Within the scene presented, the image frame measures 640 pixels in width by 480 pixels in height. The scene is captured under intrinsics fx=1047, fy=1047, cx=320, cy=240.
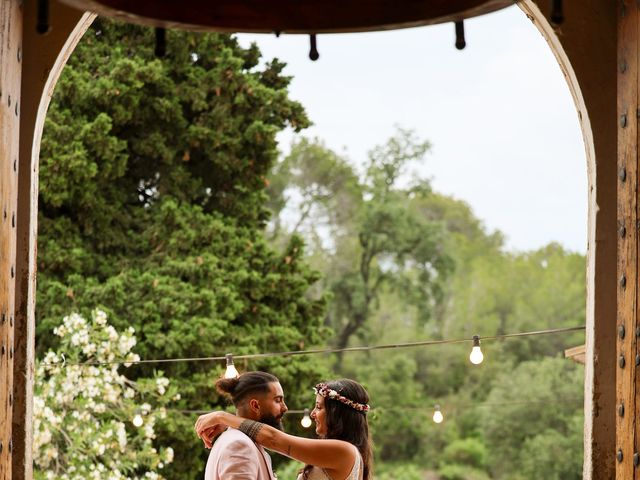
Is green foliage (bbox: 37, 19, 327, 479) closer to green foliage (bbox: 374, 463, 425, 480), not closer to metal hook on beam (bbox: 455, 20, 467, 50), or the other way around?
green foliage (bbox: 374, 463, 425, 480)

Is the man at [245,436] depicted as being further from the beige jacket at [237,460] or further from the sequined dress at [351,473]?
the sequined dress at [351,473]

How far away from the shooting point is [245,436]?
9.61 ft

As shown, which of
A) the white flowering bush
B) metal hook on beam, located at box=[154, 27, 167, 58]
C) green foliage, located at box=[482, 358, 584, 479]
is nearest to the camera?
metal hook on beam, located at box=[154, 27, 167, 58]

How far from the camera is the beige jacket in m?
2.85

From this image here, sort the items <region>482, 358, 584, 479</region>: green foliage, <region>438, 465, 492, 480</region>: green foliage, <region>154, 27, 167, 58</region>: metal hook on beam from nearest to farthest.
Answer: <region>154, 27, 167, 58</region>: metal hook on beam, <region>482, 358, 584, 479</region>: green foliage, <region>438, 465, 492, 480</region>: green foliage

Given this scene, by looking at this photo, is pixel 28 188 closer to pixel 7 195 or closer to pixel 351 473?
pixel 7 195

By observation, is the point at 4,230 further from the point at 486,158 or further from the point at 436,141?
the point at 486,158

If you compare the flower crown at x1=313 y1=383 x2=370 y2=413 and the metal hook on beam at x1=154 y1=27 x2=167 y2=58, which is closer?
the metal hook on beam at x1=154 y1=27 x2=167 y2=58

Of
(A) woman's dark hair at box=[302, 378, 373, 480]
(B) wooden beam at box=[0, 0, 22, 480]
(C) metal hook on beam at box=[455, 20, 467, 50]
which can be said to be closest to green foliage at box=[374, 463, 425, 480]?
(A) woman's dark hair at box=[302, 378, 373, 480]

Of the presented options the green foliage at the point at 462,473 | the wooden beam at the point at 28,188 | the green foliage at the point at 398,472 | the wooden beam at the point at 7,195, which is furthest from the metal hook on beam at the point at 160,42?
the green foliage at the point at 462,473

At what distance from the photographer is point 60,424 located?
7.12 meters

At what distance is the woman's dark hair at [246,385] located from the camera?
121 inches

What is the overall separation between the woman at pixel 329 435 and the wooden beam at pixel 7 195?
643 millimetres

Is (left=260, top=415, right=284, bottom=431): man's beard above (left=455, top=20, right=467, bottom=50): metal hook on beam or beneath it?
beneath
